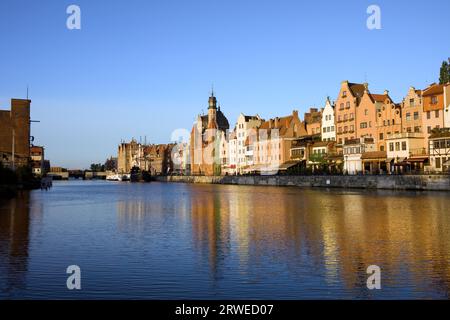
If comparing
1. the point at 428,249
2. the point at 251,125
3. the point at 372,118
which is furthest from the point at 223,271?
the point at 251,125

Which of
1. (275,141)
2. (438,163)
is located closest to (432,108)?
(438,163)

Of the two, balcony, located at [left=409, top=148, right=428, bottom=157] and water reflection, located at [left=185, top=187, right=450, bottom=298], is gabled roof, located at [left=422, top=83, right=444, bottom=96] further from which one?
water reflection, located at [left=185, top=187, right=450, bottom=298]

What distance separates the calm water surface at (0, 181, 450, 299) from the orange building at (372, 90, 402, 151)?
5525 cm

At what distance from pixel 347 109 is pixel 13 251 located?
8950 cm

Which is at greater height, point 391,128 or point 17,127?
point 17,127

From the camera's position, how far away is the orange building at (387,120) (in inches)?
3590

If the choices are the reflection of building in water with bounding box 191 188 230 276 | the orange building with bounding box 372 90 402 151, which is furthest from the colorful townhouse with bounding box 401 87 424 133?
the reflection of building in water with bounding box 191 188 230 276

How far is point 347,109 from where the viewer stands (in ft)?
345

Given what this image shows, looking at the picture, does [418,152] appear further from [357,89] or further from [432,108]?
[357,89]

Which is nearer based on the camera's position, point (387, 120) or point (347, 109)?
point (387, 120)

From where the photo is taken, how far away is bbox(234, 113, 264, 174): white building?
15012 centimetres

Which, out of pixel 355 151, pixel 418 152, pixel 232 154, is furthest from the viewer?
pixel 232 154
